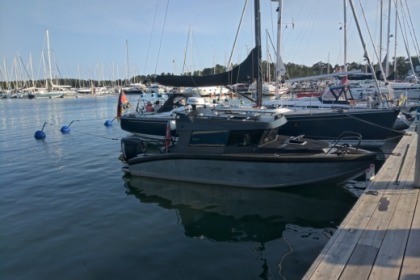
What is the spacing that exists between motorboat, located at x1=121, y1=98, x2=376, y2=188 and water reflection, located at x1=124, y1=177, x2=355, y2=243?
34 centimetres

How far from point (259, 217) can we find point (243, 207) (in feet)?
2.28

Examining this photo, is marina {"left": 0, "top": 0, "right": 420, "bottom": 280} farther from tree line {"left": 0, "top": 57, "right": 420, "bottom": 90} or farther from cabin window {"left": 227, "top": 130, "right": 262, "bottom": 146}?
tree line {"left": 0, "top": 57, "right": 420, "bottom": 90}

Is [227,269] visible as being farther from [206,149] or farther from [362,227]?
[206,149]

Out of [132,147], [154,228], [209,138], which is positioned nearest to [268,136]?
[209,138]

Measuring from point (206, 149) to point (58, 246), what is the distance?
15.2ft

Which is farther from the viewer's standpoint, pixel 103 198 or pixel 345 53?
pixel 345 53

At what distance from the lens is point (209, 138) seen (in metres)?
10.0

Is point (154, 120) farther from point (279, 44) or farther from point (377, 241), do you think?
point (377, 241)

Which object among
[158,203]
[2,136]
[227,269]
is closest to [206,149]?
[158,203]

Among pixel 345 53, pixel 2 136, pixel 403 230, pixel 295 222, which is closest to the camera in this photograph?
pixel 403 230

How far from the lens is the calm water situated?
6.06 m

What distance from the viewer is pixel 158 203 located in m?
9.51

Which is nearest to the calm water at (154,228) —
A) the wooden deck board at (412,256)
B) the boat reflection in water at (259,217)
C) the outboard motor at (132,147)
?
the boat reflection in water at (259,217)

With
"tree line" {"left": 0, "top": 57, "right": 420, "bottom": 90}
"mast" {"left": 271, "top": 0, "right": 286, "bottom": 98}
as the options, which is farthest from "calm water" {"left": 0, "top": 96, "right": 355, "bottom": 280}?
"tree line" {"left": 0, "top": 57, "right": 420, "bottom": 90}
